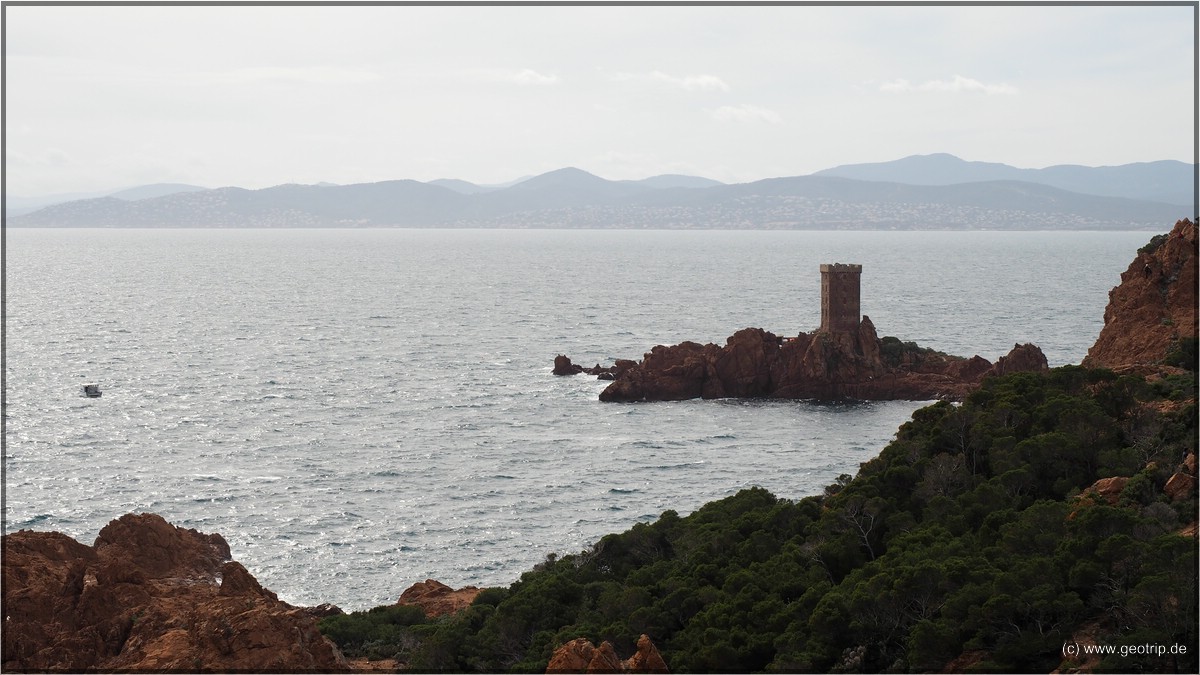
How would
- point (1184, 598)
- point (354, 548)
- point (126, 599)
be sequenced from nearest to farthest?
point (1184, 598) → point (126, 599) → point (354, 548)

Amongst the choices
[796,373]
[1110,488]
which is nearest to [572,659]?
[1110,488]

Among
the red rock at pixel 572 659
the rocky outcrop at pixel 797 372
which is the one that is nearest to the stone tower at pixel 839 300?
the rocky outcrop at pixel 797 372

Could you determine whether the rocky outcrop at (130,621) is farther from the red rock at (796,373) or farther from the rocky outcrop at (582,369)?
the rocky outcrop at (582,369)

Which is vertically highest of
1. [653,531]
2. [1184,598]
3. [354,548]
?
[1184,598]

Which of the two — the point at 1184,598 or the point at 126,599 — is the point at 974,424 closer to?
the point at 1184,598

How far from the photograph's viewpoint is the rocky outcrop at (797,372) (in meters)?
75.4

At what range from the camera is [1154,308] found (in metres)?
44.9

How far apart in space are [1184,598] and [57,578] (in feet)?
72.2

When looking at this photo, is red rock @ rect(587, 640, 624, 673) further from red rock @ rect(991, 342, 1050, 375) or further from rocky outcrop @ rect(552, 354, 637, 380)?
rocky outcrop @ rect(552, 354, 637, 380)

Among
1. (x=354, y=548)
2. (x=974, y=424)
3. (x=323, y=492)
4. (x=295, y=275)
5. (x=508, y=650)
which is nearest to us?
(x=508, y=650)

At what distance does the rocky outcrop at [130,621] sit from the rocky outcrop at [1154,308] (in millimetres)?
30205

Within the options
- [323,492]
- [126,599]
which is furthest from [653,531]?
[323,492]

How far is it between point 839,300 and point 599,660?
196ft

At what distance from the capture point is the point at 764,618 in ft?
87.4
